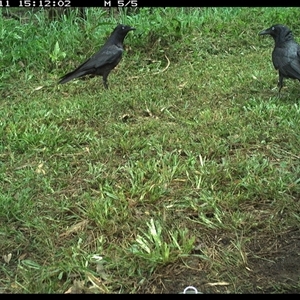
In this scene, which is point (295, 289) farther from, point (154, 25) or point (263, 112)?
point (154, 25)

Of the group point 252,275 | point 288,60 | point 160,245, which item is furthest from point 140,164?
point 288,60

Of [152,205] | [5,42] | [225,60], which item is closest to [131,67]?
[225,60]

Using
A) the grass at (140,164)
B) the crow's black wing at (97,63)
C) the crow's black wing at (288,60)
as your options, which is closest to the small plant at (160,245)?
the grass at (140,164)

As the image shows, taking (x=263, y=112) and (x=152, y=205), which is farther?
(x=263, y=112)

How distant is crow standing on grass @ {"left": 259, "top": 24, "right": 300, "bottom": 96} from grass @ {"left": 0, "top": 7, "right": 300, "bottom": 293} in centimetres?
25

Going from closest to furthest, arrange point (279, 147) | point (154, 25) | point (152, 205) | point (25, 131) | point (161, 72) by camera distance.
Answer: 1. point (152, 205)
2. point (279, 147)
3. point (25, 131)
4. point (161, 72)
5. point (154, 25)

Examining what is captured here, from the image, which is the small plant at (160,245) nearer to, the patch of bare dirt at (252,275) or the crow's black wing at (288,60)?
the patch of bare dirt at (252,275)

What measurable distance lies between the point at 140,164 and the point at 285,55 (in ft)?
7.46

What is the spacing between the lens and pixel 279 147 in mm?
3922

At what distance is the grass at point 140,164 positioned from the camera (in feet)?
8.86

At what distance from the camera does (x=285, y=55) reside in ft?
16.4

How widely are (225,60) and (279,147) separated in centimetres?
284

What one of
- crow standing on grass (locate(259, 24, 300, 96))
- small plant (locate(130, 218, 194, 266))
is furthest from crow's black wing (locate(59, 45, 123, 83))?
small plant (locate(130, 218, 194, 266))

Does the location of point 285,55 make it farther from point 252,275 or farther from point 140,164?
point 252,275
